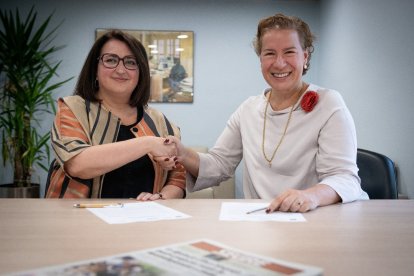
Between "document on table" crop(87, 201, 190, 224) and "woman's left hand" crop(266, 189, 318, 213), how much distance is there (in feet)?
0.92

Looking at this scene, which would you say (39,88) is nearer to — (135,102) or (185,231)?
(135,102)

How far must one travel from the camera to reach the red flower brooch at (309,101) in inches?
69.8

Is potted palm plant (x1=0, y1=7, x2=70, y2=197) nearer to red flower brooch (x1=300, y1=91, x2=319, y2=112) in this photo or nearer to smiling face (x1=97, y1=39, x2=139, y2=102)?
smiling face (x1=97, y1=39, x2=139, y2=102)

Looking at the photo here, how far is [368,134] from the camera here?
3.35 m

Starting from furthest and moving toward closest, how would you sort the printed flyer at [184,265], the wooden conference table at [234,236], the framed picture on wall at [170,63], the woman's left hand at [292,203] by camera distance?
the framed picture on wall at [170,63]
the woman's left hand at [292,203]
the wooden conference table at [234,236]
the printed flyer at [184,265]

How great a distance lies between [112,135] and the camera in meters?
1.87

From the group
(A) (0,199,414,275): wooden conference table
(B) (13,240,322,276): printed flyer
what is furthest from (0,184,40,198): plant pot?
(B) (13,240,322,276): printed flyer

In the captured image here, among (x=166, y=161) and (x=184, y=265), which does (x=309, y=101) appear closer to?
(x=166, y=161)

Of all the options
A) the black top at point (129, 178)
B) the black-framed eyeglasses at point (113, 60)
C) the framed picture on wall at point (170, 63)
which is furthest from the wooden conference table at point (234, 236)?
the framed picture on wall at point (170, 63)

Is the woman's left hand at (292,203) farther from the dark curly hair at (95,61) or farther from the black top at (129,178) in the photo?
the dark curly hair at (95,61)

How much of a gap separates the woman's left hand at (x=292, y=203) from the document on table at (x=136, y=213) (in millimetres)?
281

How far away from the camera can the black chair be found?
5.81ft

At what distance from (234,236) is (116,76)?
3.91ft

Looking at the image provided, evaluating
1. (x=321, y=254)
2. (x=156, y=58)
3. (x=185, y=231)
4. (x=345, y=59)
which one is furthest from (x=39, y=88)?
(x=321, y=254)
